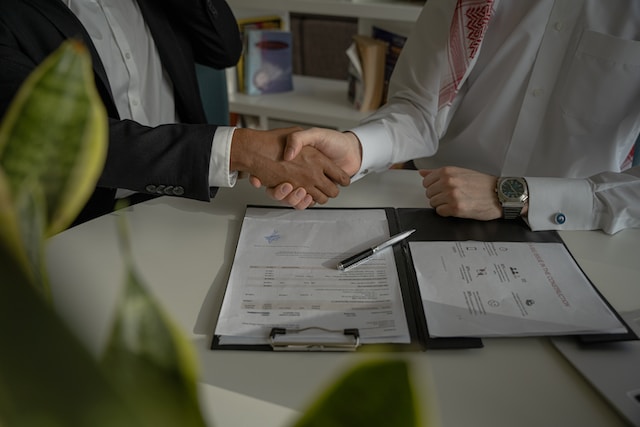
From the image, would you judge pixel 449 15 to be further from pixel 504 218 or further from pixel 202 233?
pixel 202 233

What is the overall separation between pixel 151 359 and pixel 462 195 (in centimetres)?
79

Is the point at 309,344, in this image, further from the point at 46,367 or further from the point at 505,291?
the point at 46,367

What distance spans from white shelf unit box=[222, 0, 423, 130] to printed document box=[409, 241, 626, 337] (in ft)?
3.92

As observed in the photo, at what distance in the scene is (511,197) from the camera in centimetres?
93

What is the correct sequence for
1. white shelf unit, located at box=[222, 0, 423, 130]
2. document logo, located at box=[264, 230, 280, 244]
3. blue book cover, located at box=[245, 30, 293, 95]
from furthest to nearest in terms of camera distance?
blue book cover, located at box=[245, 30, 293, 95] < white shelf unit, located at box=[222, 0, 423, 130] < document logo, located at box=[264, 230, 280, 244]

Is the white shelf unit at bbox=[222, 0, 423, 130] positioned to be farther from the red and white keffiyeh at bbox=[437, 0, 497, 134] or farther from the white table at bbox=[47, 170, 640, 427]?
the white table at bbox=[47, 170, 640, 427]

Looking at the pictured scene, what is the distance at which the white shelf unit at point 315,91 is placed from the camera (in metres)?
1.84

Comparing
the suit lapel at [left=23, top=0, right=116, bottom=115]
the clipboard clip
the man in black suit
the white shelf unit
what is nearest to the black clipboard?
the clipboard clip

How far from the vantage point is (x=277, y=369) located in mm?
612

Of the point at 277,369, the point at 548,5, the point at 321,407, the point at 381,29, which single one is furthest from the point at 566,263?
the point at 381,29

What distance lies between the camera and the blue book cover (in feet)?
6.96

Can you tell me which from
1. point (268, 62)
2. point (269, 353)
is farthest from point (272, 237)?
point (268, 62)

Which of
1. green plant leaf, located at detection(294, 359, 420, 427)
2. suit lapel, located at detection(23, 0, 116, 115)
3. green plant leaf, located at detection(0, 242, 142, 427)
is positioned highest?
green plant leaf, located at detection(0, 242, 142, 427)

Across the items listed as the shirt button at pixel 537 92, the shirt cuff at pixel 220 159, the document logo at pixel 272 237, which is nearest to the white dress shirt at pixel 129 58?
the shirt cuff at pixel 220 159
